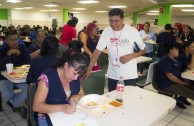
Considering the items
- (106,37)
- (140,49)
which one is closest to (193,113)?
(140,49)

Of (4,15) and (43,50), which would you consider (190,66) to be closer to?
(43,50)

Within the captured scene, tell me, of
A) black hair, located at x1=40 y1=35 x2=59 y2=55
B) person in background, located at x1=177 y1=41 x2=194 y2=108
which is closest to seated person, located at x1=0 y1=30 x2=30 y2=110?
black hair, located at x1=40 y1=35 x2=59 y2=55

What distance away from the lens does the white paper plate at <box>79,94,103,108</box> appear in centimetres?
165

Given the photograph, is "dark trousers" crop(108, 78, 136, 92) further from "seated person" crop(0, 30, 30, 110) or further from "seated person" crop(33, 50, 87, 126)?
"seated person" crop(0, 30, 30, 110)

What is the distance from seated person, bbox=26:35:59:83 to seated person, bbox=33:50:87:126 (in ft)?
2.26

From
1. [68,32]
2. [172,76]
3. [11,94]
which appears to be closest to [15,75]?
[11,94]

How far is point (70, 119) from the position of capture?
4.59ft

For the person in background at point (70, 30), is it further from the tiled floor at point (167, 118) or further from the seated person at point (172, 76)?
the seated person at point (172, 76)

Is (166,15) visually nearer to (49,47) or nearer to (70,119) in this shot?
(49,47)

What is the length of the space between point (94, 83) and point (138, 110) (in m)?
0.90

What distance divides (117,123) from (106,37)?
1.26 m

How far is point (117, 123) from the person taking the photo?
1.45 meters

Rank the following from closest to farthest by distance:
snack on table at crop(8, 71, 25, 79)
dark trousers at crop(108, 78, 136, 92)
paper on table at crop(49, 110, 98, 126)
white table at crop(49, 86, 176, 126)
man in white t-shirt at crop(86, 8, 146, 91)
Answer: paper on table at crop(49, 110, 98, 126) < white table at crop(49, 86, 176, 126) < man in white t-shirt at crop(86, 8, 146, 91) < dark trousers at crop(108, 78, 136, 92) < snack on table at crop(8, 71, 25, 79)

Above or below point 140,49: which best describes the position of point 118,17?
above
